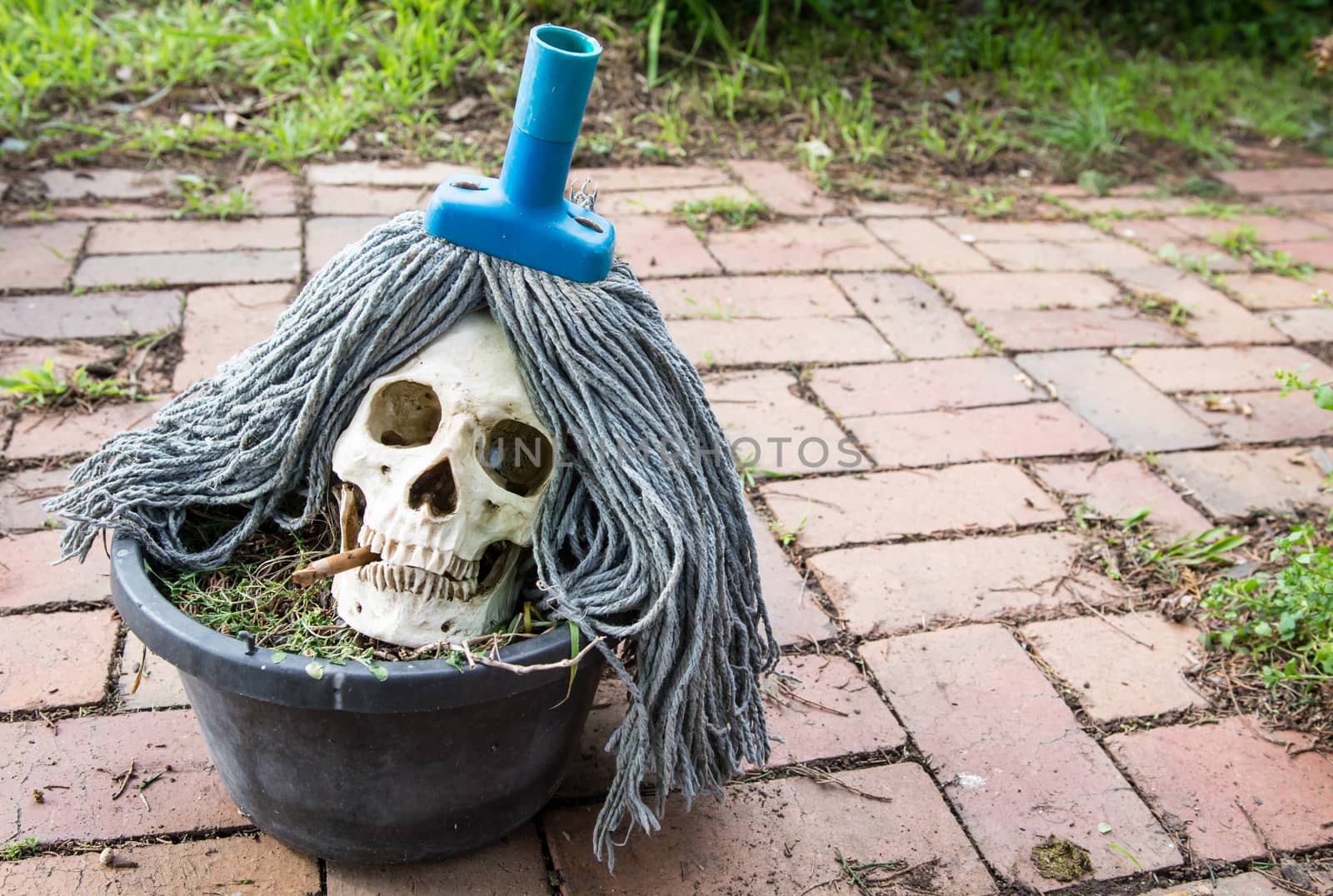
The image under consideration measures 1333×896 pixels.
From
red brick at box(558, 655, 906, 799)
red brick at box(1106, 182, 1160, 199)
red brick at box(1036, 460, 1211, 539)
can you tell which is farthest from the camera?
red brick at box(1106, 182, 1160, 199)

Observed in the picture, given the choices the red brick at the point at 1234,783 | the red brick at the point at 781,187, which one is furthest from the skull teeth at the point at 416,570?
the red brick at the point at 781,187

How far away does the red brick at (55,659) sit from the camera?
73.4 inches

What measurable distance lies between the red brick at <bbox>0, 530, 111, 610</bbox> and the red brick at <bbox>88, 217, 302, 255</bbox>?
122 centimetres

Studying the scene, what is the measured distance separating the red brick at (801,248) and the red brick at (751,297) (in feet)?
0.29

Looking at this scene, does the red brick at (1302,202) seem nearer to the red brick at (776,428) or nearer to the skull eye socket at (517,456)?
the red brick at (776,428)

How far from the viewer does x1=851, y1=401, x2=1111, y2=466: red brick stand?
2.67 m

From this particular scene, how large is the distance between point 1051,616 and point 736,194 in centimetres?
199

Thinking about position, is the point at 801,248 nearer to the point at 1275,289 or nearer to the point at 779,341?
the point at 779,341

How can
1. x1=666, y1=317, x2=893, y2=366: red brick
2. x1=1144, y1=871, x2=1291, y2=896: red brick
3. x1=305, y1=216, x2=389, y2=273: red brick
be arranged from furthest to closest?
x1=305, y1=216, x2=389, y2=273: red brick → x1=666, y1=317, x2=893, y2=366: red brick → x1=1144, y1=871, x2=1291, y2=896: red brick

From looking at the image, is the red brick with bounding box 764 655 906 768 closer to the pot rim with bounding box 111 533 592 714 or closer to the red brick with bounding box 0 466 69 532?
the pot rim with bounding box 111 533 592 714

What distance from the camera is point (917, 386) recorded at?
2.91 m

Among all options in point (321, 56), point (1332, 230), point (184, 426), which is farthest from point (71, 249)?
point (1332, 230)

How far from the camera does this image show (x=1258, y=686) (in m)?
2.10

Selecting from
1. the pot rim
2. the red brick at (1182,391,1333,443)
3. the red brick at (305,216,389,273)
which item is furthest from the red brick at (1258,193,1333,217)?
the pot rim
